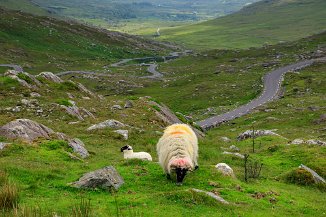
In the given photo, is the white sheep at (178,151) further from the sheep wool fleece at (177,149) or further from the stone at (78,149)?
the stone at (78,149)

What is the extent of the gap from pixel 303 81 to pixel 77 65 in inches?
3763

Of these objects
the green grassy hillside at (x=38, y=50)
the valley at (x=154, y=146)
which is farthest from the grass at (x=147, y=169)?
the green grassy hillside at (x=38, y=50)

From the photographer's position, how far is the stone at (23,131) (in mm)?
26264

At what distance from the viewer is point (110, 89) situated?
12244 centimetres

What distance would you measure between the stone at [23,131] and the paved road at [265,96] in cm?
4435

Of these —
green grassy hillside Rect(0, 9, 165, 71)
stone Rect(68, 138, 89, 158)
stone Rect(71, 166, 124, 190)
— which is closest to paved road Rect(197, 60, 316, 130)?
stone Rect(68, 138, 89, 158)

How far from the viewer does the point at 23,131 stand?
26734 mm

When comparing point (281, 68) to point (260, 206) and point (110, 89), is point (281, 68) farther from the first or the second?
point (260, 206)

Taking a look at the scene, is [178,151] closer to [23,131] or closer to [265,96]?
[23,131]

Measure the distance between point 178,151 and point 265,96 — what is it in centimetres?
8280

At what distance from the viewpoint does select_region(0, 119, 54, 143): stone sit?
26.3 m

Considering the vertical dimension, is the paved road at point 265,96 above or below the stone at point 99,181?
below

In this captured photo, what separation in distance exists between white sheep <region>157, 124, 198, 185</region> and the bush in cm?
731

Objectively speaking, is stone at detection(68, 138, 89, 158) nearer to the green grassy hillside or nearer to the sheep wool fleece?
the sheep wool fleece
